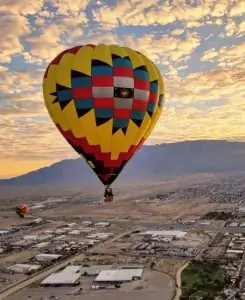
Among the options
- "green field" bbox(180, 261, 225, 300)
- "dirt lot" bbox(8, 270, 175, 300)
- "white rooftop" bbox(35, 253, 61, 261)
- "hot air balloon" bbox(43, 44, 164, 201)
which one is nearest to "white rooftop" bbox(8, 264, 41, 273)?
"white rooftop" bbox(35, 253, 61, 261)

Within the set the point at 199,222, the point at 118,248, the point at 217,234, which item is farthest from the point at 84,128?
the point at 199,222

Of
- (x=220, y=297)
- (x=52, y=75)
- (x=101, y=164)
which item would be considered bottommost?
(x=220, y=297)

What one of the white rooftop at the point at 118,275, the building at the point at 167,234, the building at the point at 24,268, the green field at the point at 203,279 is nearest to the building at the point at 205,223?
the building at the point at 167,234

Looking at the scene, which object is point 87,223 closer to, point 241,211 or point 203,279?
point 241,211

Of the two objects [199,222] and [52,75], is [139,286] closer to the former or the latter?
[52,75]

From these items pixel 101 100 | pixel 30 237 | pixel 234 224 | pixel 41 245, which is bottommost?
pixel 234 224

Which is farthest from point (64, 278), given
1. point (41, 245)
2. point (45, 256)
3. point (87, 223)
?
point (87, 223)

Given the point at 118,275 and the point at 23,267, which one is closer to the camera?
the point at 118,275
